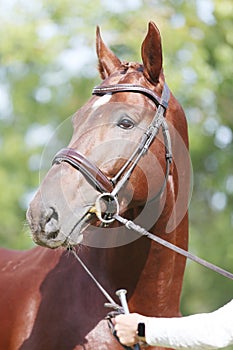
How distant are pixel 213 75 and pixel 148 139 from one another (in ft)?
29.6

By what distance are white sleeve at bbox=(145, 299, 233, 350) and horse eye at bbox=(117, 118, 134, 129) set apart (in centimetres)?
117

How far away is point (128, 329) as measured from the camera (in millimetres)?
4031

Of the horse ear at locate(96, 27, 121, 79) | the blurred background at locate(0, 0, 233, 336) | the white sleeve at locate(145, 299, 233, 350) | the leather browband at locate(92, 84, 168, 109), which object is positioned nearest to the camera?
the white sleeve at locate(145, 299, 233, 350)

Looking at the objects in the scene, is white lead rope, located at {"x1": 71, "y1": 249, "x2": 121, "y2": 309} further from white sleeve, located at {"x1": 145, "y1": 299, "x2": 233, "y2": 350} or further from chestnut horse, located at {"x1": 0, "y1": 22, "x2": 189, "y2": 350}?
white sleeve, located at {"x1": 145, "y1": 299, "x2": 233, "y2": 350}

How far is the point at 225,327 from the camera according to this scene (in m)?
3.79

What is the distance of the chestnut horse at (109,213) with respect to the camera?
4402 mm

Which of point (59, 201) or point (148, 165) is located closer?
point (59, 201)

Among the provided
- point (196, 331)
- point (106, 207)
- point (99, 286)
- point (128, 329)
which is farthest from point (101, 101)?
point (196, 331)

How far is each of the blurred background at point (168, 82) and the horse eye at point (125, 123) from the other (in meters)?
8.56

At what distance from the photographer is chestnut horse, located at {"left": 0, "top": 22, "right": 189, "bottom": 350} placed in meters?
4.40

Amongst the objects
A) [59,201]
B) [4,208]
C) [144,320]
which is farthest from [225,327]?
[4,208]

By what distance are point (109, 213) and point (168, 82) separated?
29.0ft

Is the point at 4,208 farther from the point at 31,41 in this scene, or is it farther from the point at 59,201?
the point at 59,201

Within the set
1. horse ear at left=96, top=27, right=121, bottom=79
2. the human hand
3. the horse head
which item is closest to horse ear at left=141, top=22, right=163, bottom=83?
the horse head
